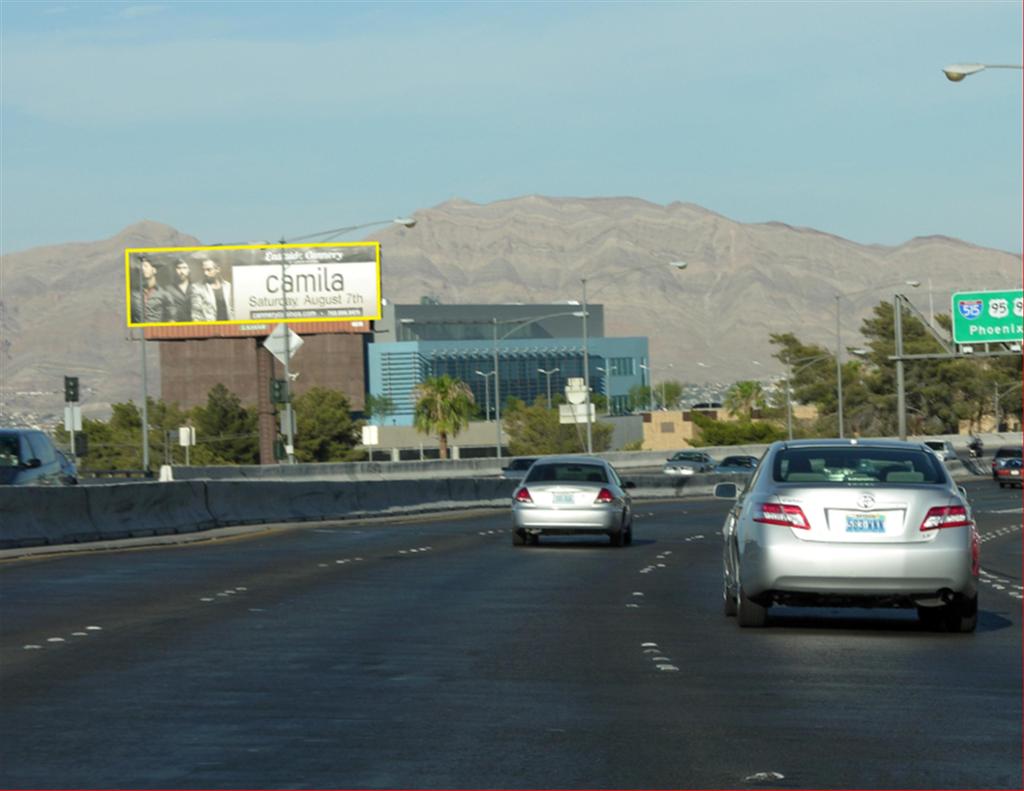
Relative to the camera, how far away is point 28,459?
1286 inches

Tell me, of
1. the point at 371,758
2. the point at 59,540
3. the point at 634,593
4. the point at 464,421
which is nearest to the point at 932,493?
the point at 634,593

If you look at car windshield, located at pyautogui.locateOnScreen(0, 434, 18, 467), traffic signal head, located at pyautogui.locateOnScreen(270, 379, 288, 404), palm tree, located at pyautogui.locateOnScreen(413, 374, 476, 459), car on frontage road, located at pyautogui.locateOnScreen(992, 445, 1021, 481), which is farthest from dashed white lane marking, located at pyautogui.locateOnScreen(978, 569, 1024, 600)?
palm tree, located at pyautogui.locateOnScreen(413, 374, 476, 459)

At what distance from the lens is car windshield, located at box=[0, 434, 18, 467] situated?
32219mm

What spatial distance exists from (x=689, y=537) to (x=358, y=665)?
73.7 feet

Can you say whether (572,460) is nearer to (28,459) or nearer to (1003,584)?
(1003,584)

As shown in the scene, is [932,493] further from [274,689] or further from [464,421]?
[464,421]

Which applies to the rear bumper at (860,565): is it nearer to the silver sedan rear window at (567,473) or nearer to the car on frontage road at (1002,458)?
the silver sedan rear window at (567,473)

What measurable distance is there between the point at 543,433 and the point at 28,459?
415 feet

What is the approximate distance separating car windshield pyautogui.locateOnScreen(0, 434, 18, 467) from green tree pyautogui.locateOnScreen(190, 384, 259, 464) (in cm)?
11464

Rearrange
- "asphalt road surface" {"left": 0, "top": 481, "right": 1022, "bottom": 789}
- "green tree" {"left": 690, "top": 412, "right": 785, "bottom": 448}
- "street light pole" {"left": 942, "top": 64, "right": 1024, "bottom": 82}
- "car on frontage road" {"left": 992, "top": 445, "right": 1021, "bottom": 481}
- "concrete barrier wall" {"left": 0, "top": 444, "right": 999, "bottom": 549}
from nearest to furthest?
1. "asphalt road surface" {"left": 0, "top": 481, "right": 1022, "bottom": 789}
2. "concrete barrier wall" {"left": 0, "top": 444, "right": 999, "bottom": 549}
3. "street light pole" {"left": 942, "top": 64, "right": 1024, "bottom": 82}
4. "car on frontage road" {"left": 992, "top": 445, "right": 1021, "bottom": 481}
5. "green tree" {"left": 690, "top": 412, "right": 785, "bottom": 448}

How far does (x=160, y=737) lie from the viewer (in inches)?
378

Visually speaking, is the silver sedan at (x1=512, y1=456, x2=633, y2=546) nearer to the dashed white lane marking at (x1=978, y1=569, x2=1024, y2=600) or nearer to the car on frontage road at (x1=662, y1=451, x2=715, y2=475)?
the dashed white lane marking at (x1=978, y1=569, x2=1024, y2=600)

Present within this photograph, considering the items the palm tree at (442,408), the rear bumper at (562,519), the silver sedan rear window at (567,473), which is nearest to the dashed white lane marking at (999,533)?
the silver sedan rear window at (567,473)

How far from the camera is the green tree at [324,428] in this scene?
149 meters
